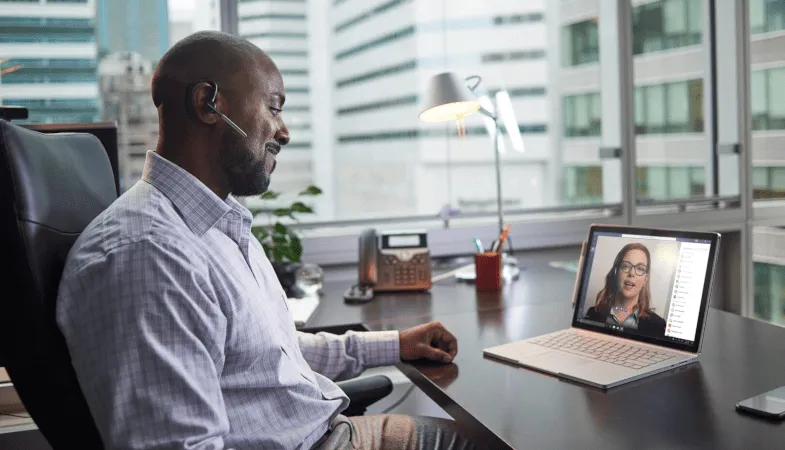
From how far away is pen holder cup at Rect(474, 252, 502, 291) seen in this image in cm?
214

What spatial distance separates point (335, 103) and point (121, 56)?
846 mm

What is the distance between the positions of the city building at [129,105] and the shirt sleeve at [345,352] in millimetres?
1419

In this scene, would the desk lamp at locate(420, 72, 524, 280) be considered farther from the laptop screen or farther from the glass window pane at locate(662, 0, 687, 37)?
the glass window pane at locate(662, 0, 687, 37)

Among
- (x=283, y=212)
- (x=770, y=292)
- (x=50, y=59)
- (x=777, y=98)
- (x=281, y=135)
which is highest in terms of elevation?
(x=50, y=59)

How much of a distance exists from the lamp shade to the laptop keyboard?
0.88m

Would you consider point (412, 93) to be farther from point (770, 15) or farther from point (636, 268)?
point (770, 15)

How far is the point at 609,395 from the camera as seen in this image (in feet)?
3.79

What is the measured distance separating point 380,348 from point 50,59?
72.7 inches

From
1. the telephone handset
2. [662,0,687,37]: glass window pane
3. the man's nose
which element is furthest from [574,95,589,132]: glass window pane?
the man's nose

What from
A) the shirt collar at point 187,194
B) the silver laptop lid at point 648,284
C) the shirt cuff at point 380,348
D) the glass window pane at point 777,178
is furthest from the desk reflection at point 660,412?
the glass window pane at point 777,178

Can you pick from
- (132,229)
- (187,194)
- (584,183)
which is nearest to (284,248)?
(187,194)

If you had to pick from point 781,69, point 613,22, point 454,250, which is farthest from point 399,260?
point 781,69

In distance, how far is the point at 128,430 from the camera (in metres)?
0.86

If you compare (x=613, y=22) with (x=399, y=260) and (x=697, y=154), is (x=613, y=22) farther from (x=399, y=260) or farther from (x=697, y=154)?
(x=399, y=260)
